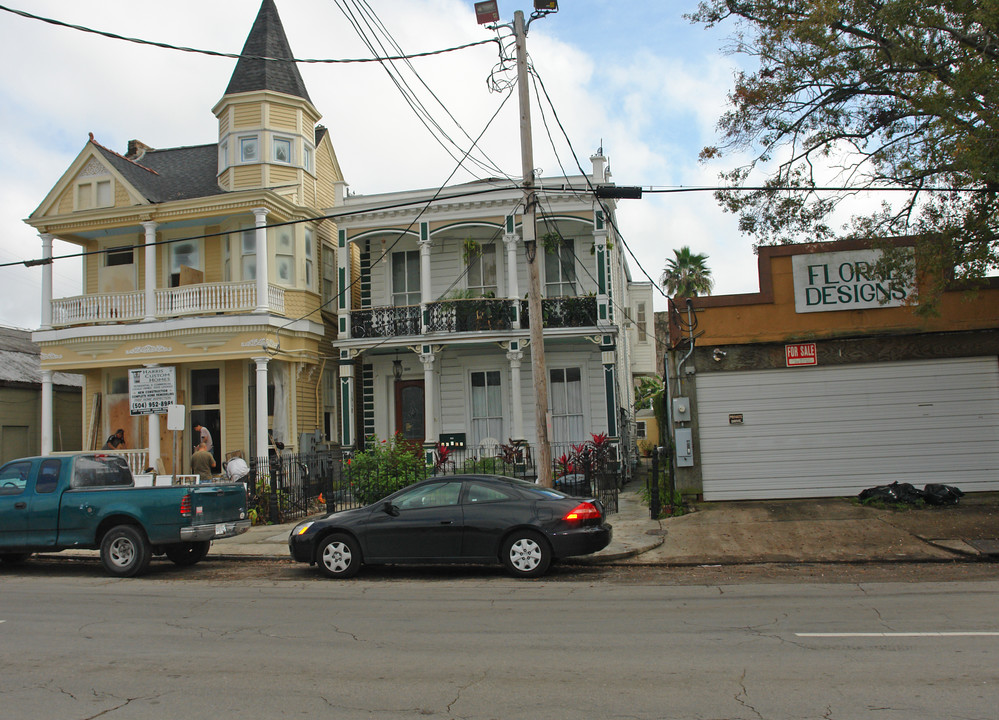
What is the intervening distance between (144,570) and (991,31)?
14.2 metres

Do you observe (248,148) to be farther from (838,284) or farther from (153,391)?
(838,284)

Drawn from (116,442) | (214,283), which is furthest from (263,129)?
(116,442)

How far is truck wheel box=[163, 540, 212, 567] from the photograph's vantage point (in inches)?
498

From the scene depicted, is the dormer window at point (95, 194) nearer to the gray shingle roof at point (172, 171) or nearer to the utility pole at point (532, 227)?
the gray shingle roof at point (172, 171)

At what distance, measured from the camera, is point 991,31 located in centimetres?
1139

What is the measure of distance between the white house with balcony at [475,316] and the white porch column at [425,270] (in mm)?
33

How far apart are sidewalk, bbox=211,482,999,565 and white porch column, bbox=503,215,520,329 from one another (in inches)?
320

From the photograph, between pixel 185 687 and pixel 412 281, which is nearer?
pixel 185 687

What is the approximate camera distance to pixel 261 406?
20.9 meters

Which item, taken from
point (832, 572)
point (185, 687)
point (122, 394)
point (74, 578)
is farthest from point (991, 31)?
point (122, 394)

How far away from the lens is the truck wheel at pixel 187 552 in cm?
1265

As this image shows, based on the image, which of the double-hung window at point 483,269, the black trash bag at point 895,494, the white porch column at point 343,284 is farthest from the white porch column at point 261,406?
the black trash bag at point 895,494

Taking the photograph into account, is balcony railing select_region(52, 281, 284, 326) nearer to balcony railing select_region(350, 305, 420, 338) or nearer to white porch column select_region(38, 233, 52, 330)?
white porch column select_region(38, 233, 52, 330)

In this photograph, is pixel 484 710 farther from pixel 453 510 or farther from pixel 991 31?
pixel 991 31
